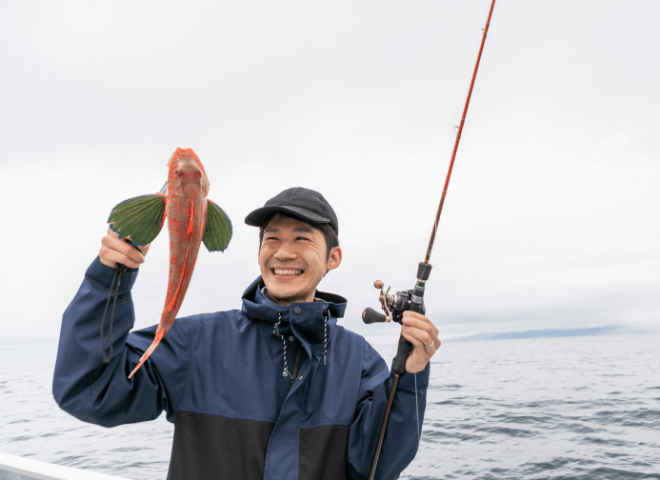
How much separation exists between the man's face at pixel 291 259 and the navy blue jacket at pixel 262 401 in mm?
133

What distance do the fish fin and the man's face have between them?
474mm

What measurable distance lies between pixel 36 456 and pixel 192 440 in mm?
12862

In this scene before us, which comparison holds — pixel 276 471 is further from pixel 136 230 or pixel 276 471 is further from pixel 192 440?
pixel 136 230

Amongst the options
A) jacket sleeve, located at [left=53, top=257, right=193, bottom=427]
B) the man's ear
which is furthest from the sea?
jacket sleeve, located at [left=53, top=257, right=193, bottom=427]

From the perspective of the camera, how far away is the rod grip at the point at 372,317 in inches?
90.3

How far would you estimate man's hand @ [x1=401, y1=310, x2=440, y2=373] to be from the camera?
2.12 metres

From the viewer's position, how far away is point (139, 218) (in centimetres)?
170

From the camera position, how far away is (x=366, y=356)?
8.80 feet

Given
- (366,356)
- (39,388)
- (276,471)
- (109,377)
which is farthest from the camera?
(39,388)

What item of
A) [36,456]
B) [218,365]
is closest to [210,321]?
[218,365]

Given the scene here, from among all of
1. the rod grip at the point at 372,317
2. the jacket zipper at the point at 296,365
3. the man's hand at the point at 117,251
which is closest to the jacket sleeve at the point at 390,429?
the rod grip at the point at 372,317

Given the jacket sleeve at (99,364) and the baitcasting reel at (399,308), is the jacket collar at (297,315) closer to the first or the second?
the baitcasting reel at (399,308)

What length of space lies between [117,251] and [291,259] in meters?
0.97

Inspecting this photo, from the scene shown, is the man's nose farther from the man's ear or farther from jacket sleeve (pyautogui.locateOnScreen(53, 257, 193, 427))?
jacket sleeve (pyautogui.locateOnScreen(53, 257, 193, 427))
